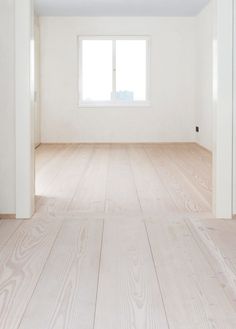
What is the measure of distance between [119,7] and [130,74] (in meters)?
1.44

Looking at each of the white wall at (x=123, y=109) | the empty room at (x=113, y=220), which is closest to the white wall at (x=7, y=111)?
the empty room at (x=113, y=220)

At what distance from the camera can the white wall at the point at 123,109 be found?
8.88 metres

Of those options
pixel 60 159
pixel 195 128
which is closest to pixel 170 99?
pixel 195 128

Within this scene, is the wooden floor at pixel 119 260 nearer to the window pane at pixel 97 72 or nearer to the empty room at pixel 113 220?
the empty room at pixel 113 220

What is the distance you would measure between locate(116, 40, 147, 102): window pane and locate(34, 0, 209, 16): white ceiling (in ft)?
2.45

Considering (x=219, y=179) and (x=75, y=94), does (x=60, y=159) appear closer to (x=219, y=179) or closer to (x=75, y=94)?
(x=75, y=94)

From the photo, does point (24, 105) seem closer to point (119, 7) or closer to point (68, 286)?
point (68, 286)

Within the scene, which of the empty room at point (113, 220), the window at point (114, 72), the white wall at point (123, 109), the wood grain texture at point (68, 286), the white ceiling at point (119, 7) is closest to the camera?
the wood grain texture at point (68, 286)

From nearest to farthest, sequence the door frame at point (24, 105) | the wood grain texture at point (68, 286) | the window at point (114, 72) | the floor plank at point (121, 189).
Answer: the wood grain texture at point (68, 286)
the door frame at point (24, 105)
the floor plank at point (121, 189)
the window at point (114, 72)

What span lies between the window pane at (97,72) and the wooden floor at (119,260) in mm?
4713

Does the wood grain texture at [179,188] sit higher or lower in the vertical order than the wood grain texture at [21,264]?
higher

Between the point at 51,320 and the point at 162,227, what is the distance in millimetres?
1420

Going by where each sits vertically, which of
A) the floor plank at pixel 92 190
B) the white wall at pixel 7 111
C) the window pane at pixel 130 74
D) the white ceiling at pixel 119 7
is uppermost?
the white ceiling at pixel 119 7

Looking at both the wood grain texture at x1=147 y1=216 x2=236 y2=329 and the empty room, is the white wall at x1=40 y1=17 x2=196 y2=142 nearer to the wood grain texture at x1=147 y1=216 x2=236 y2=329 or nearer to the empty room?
the empty room
